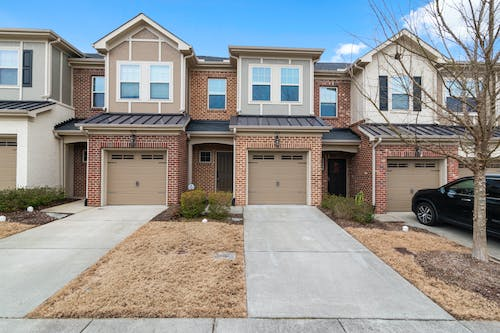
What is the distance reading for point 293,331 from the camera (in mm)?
2971

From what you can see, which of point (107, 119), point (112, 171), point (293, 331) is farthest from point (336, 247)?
point (107, 119)

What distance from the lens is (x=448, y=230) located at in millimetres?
7797

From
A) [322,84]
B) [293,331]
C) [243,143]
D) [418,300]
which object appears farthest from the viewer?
[322,84]

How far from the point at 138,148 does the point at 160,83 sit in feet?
10.6

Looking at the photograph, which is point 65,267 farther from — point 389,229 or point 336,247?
point 389,229

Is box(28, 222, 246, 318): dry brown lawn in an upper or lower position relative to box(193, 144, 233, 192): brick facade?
lower

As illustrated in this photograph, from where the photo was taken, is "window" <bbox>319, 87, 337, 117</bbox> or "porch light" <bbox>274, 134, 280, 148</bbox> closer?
"porch light" <bbox>274, 134, 280, 148</bbox>

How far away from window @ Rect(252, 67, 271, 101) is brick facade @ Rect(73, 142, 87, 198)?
8.58m

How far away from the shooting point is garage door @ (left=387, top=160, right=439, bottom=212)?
34.4ft

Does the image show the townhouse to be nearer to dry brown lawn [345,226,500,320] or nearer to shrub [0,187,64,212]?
shrub [0,187,64,212]

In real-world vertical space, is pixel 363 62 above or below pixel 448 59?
above

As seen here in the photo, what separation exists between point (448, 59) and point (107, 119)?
1105 cm

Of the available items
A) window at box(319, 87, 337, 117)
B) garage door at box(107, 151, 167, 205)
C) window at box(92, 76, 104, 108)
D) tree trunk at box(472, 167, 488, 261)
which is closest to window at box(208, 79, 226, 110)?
garage door at box(107, 151, 167, 205)

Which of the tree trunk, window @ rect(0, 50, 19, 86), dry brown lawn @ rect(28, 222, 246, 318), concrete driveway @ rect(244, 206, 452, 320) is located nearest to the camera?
dry brown lawn @ rect(28, 222, 246, 318)
